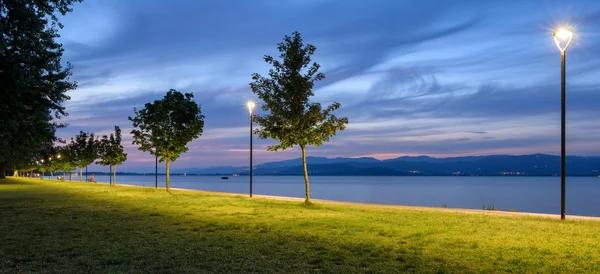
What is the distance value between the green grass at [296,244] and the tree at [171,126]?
18.2 metres

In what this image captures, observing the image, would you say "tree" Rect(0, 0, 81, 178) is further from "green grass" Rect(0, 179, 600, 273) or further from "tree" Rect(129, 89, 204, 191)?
"tree" Rect(129, 89, 204, 191)

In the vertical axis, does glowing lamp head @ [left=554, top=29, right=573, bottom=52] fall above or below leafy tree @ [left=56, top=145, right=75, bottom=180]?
above

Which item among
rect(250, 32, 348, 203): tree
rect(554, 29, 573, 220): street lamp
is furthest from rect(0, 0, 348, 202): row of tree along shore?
rect(554, 29, 573, 220): street lamp

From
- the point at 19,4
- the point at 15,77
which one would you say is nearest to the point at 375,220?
the point at 15,77

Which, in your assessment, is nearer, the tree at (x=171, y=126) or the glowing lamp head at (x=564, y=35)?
the glowing lamp head at (x=564, y=35)

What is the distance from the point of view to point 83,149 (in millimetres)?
72250

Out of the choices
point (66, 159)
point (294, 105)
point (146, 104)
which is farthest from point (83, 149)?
point (294, 105)

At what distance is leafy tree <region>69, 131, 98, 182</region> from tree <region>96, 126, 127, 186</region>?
8.26ft

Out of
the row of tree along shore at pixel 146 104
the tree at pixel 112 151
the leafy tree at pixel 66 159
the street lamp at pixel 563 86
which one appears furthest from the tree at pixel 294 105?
the leafy tree at pixel 66 159

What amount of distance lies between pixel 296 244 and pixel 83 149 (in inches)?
2730

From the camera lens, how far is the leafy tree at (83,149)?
226 ft

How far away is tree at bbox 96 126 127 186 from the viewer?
61.2 m

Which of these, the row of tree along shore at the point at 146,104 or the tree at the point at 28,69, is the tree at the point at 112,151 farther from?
the tree at the point at 28,69

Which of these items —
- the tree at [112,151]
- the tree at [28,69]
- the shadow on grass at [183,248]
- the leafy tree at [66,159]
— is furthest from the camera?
the leafy tree at [66,159]
